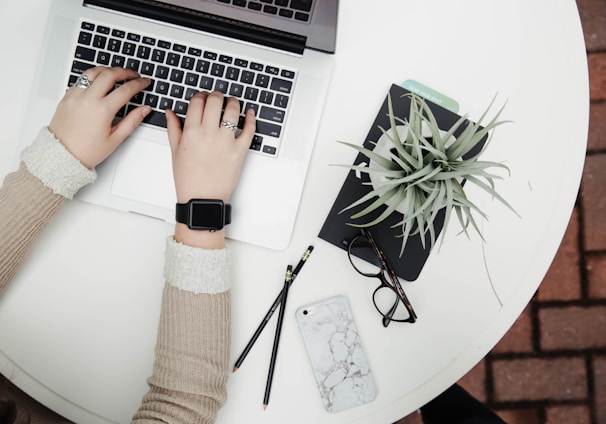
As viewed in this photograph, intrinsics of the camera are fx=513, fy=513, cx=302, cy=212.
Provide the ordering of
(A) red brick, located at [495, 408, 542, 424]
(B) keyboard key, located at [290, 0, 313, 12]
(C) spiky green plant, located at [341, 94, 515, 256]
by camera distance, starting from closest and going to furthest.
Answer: (C) spiky green plant, located at [341, 94, 515, 256] < (B) keyboard key, located at [290, 0, 313, 12] < (A) red brick, located at [495, 408, 542, 424]

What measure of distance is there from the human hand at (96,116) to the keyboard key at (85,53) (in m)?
0.03

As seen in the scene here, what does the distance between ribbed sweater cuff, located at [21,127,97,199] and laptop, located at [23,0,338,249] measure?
1.4 inches

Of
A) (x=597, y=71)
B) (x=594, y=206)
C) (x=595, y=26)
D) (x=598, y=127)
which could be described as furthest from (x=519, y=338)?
(x=595, y=26)

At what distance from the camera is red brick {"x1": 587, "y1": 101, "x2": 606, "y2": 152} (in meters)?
1.25

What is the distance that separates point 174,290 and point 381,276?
0.93 feet

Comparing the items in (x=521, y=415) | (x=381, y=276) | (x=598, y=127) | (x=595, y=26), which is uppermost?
(x=595, y=26)

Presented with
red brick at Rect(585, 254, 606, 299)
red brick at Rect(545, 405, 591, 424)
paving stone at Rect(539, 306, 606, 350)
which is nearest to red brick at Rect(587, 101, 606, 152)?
red brick at Rect(585, 254, 606, 299)

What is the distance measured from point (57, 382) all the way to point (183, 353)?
20 cm

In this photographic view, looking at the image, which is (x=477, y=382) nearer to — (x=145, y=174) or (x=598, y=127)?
(x=598, y=127)

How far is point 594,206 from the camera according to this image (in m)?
1.25

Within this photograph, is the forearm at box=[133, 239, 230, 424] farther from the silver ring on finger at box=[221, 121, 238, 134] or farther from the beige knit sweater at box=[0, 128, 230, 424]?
the silver ring on finger at box=[221, 121, 238, 134]

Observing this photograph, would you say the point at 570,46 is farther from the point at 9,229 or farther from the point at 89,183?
the point at 9,229

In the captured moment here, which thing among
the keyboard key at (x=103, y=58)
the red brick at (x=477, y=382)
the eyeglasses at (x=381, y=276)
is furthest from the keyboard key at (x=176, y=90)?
the red brick at (x=477, y=382)

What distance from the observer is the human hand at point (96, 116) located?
0.69 metres
